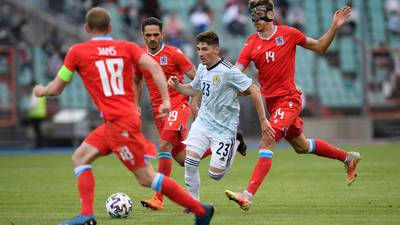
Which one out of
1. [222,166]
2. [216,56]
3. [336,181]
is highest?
[216,56]

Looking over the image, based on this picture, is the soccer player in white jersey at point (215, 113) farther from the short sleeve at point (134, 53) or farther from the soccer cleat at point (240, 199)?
the short sleeve at point (134, 53)

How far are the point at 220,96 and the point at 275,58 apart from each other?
121cm

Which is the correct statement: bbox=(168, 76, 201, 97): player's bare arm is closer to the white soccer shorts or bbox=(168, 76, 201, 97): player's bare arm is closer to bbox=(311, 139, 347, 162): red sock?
the white soccer shorts

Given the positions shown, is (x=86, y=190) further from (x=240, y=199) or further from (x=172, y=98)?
(x=172, y=98)

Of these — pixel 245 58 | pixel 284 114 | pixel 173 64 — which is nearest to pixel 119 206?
pixel 173 64

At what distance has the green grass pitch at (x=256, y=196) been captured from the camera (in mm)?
10398

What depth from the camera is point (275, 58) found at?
11.8 metres

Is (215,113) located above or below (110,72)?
below

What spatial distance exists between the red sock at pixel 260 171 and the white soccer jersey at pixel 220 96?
1.80 feet

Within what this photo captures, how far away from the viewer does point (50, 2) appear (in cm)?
2902

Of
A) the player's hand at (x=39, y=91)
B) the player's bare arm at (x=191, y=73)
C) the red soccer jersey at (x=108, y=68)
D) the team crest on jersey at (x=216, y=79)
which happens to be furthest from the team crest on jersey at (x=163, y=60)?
the player's hand at (x=39, y=91)

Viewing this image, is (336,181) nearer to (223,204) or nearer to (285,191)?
(285,191)

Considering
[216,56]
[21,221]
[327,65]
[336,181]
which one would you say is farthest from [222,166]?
[327,65]

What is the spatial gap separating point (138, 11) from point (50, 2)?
2.84m
